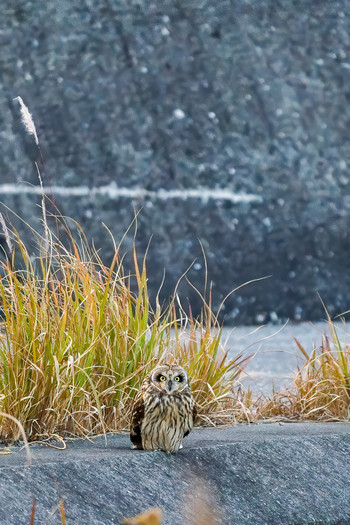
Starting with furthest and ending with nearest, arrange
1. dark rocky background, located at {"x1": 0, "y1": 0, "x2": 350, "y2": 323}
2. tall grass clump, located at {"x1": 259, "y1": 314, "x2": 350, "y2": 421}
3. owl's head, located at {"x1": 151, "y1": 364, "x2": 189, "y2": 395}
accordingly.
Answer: dark rocky background, located at {"x1": 0, "y1": 0, "x2": 350, "y2": 323}
tall grass clump, located at {"x1": 259, "y1": 314, "x2": 350, "y2": 421}
owl's head, located at {"x1": 151, "y1": 364, "x2": 189, "y2": 395}

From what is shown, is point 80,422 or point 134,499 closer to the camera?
point 134,499

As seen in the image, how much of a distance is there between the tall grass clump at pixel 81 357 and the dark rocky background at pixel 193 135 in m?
5.23

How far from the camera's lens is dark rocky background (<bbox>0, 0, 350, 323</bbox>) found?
8.93 m

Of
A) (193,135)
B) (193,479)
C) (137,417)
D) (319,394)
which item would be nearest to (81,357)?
(137,417)

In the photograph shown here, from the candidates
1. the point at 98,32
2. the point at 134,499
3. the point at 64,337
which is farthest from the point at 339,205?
the point at 134,499

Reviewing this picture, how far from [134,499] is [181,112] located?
7230mm

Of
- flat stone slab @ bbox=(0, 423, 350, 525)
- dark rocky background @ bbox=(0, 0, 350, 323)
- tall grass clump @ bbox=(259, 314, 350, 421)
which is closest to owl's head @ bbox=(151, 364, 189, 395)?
flat stone slab @ bbox=(0, 423, 350, 525)

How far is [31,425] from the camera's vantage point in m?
2.93

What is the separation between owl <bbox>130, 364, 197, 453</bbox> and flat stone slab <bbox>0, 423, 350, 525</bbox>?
8 cm

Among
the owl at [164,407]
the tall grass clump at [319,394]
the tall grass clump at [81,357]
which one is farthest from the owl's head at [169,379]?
the tall grass clump at [319,394]

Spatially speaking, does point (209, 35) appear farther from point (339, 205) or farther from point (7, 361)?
point (7, 361)

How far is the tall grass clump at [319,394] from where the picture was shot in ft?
12.2

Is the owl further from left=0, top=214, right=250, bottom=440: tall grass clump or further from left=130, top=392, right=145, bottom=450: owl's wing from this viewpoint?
left=0, top=214, right=250, bottom=440: tall grass clump

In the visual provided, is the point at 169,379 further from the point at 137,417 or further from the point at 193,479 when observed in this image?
the point at 193,479
